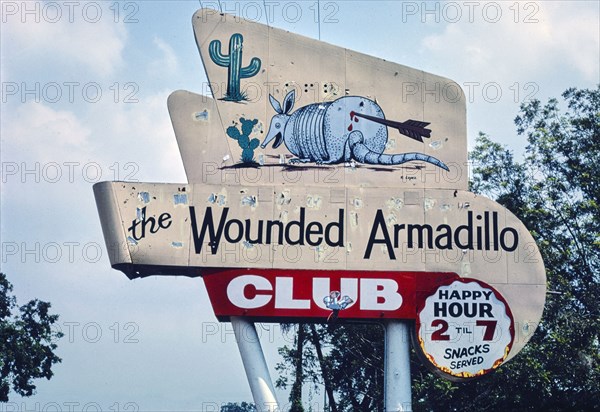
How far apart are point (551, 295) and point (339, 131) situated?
384 inches

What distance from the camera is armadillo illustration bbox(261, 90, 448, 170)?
1641cm

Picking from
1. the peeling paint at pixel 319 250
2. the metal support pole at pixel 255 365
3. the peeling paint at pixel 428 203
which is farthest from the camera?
the peeling paint at pixel 428 203

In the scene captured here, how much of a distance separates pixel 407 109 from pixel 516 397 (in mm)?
10020

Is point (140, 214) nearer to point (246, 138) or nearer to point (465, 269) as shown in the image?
point (246, 138)

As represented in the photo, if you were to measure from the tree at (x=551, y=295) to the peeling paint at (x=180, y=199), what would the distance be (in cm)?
1029

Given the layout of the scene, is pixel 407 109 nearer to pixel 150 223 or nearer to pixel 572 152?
pixel 150 223

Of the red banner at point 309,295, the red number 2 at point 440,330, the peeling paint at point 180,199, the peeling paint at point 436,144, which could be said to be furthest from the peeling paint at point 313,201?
the red number 2 at point 440,330

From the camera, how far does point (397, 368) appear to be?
15570mm

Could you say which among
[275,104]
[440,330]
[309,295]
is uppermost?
[275,104]

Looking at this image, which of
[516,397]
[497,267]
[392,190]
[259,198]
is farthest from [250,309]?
[516,397]

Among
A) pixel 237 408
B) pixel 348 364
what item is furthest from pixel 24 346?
pixel 237 408

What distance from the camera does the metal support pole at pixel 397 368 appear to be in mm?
15367

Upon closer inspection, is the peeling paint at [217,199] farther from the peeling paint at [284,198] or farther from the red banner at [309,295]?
the red banner at [309,295]

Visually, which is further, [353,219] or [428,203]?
[428,203]
